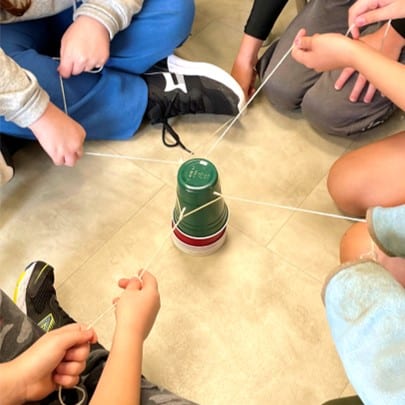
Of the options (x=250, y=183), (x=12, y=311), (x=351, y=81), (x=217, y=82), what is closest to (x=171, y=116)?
(x=217, y=82)

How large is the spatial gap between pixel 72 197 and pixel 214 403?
462 millimetres

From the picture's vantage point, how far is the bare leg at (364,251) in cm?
75

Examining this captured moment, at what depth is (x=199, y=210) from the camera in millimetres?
854

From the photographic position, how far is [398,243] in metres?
0.70

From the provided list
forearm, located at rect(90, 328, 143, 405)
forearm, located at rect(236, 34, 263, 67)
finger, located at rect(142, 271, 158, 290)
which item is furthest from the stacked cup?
forearm, located at rect(236, 34, 263, 67)

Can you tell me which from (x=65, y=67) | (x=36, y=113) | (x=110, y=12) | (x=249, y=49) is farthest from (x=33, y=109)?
(x=249, y=49)

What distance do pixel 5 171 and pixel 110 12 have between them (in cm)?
34

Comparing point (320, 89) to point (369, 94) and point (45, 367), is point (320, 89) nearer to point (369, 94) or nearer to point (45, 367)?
point (369, 94)

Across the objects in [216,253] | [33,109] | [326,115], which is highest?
[33,109]

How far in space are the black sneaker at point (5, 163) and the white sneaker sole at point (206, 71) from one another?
0.36 m

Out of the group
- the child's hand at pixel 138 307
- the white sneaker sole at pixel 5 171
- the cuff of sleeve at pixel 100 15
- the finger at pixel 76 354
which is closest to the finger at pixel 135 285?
the child's hand at pixel 138 307

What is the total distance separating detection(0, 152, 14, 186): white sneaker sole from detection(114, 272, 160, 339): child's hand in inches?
15.8

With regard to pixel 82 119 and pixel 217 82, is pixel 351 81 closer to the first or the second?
pixel 217 82

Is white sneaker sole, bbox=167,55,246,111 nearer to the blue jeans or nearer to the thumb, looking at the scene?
the blue jeans
